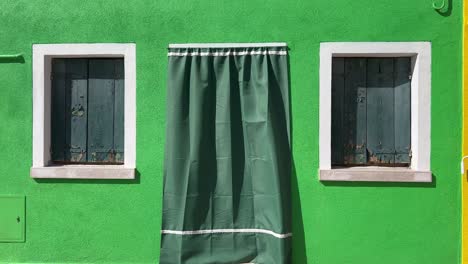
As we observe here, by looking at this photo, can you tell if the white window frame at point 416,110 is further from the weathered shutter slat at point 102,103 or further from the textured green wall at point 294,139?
the weathered shutter slat at point 102,103

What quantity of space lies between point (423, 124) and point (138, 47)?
3.04 meters

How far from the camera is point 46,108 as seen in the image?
15.9ft

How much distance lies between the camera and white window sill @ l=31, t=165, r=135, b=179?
15.4ft

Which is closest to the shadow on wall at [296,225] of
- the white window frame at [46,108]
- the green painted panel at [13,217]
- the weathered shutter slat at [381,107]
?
the weathered shutter slat at [381,107]

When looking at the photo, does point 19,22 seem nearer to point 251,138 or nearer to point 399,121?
point 251,138

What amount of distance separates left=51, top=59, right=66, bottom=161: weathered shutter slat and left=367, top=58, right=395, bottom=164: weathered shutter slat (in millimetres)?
3309

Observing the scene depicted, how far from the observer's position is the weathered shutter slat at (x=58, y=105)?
4941 mm

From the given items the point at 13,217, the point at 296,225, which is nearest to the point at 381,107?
the point at 296,225

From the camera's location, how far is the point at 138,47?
15.5 ft

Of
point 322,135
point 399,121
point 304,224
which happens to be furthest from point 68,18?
point 399,121

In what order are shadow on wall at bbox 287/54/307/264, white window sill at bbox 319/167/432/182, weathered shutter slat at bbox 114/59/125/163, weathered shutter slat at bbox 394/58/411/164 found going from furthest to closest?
weathered shutter slat at bbox 114/59/125/163
weathered shutter slat at bbox 394/58/411/164
shadow on wall at bbox 287/54/307/264
white window sill at bbox 319/167/432/182

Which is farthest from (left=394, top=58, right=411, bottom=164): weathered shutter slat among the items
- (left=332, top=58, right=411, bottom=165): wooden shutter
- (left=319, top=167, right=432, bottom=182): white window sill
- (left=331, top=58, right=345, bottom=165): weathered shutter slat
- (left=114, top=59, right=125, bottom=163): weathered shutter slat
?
(left=114, top=59, right=125, bottom=163): weathered shutter slat

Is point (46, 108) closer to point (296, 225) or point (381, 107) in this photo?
point (296, 225)

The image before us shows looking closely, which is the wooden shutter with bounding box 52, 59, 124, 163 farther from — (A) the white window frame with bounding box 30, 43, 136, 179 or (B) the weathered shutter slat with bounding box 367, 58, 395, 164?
(B) the weathered shutter slat with bounding box 367, 58, 395, 164
